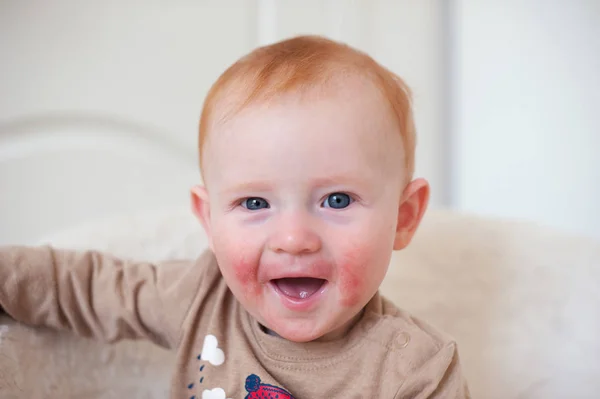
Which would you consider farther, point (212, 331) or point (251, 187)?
point (212, 331)

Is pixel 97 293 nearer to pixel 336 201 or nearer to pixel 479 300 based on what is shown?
pixel 336 201

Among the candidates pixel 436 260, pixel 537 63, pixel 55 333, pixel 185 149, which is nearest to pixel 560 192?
pixel 537 63

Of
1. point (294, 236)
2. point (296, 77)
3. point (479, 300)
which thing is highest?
point (296, 77)

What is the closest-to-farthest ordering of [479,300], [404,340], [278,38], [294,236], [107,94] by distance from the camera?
1. [294,236]
2. [404,340]
3. [479,300]
4. [107,94]
5. [278,38]

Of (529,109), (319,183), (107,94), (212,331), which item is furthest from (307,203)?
(529,109)

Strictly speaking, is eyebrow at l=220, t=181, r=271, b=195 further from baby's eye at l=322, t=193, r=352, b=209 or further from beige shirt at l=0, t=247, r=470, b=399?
beige shirt at l=0, t=247, r=470, b=399

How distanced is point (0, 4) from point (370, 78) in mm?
778

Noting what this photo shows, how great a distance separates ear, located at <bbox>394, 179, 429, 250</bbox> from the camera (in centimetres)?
70

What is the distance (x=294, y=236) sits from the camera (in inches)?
22.7

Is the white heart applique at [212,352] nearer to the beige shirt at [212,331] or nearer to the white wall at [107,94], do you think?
the beige shirt at [212,331]

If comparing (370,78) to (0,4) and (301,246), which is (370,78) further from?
(0,4)

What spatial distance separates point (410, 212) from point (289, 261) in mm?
193

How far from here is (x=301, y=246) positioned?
58cm

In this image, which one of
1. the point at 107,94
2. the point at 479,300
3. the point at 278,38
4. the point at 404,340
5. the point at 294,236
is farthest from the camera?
the point at 278,38
